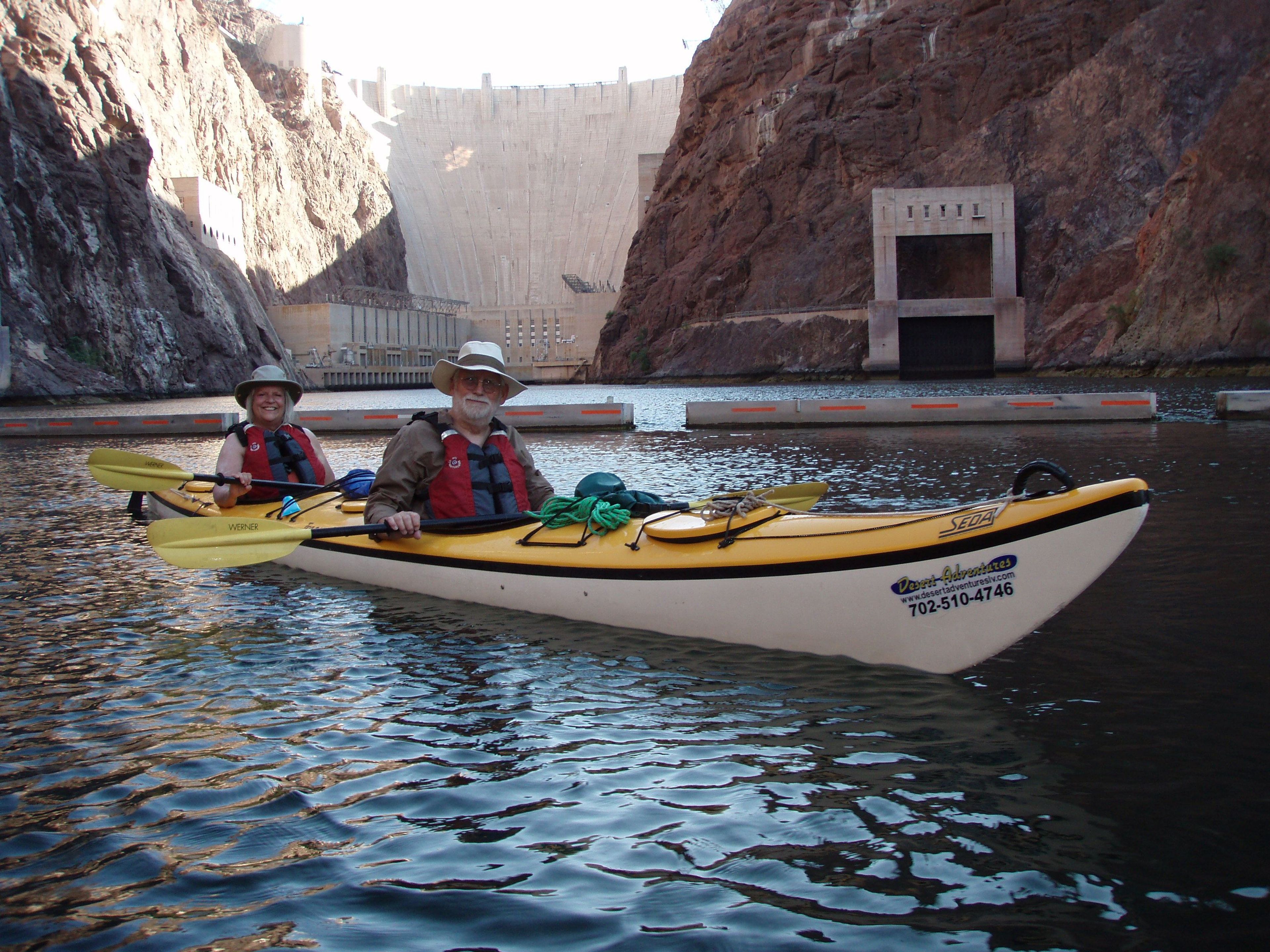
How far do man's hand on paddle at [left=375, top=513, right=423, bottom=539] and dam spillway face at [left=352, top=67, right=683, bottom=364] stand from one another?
10646 cm

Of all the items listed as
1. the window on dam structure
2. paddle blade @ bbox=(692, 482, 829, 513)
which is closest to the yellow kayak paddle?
paddle blade @ bbox=(692, 482, 829, 513)

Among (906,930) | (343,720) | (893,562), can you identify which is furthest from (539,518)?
(906,930)

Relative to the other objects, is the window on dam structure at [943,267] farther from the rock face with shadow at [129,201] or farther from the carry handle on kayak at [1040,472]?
the carry handle on kayak at [1040,472]

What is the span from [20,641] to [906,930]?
5.35 meters

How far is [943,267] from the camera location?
53031mm

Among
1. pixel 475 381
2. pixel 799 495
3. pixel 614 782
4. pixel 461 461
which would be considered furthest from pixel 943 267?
pixel 614 782

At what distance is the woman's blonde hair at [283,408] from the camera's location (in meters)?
8.33

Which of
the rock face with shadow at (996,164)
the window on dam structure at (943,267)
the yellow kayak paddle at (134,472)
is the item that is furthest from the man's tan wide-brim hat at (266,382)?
the window on dam structure at (943,267)

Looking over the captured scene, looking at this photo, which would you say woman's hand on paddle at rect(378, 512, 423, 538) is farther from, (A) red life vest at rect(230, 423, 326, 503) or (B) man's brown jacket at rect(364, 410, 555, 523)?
(A) red life vest at rect(230, 423, 326, 503)

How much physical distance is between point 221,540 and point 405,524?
3.82 ft

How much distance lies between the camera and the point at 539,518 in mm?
6203

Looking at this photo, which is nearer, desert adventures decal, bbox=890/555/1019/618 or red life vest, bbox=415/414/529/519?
desert adventures decal, bbox=890/555/1019/618

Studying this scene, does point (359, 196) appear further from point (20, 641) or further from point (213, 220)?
point (20, 641)

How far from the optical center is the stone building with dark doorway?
157 feet
